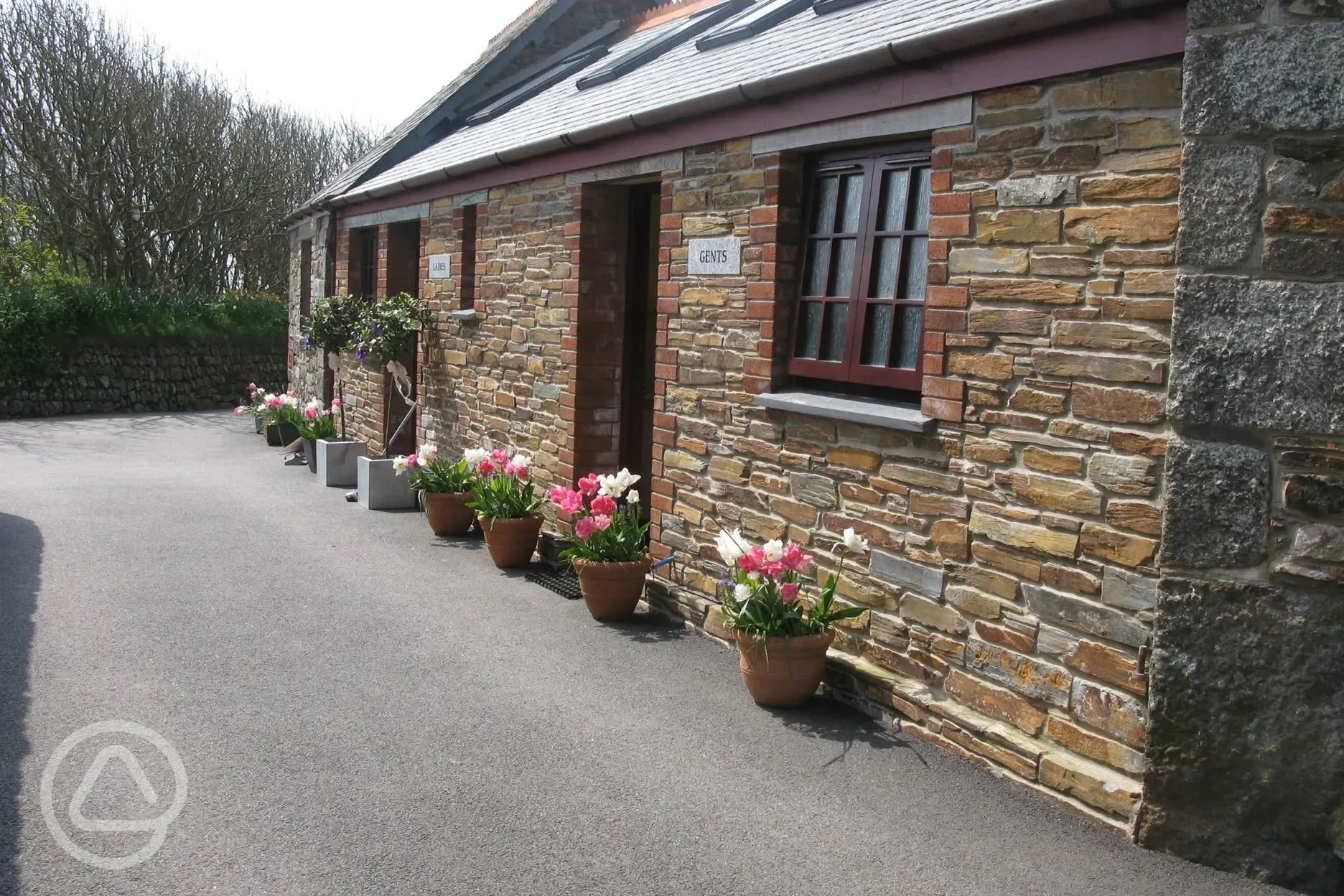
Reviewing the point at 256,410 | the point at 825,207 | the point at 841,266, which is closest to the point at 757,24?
the point at 825,207

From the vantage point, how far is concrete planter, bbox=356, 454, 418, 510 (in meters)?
10.8

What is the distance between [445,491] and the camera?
9.47 meters

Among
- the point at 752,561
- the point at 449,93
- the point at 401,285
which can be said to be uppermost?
the point at 449,93

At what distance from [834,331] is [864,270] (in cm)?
38

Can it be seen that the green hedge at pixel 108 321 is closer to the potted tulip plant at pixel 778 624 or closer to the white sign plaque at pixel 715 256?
the white sign plaque at pixel 715 256

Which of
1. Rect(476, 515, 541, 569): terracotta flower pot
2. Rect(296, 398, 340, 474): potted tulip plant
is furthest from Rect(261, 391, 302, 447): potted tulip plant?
Rect(476, 515, 541, 569): terracotta flower pot

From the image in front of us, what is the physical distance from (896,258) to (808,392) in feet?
2.86

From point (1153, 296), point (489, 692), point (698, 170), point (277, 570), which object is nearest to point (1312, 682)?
point (1153, 296)

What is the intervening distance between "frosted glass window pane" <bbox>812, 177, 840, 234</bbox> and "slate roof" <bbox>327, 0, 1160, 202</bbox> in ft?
1.74

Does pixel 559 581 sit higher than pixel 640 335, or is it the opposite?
pixel 640 335

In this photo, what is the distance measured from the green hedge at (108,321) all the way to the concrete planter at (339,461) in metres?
9.10

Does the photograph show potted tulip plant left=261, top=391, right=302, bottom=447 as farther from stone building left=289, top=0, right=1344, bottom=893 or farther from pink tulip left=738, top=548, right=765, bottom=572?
pink tulip left=738, top=548, right=765, bottom=572

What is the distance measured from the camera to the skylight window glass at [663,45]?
32.9 ft

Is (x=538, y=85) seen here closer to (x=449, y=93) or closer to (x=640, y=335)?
(x=449, y=93)
